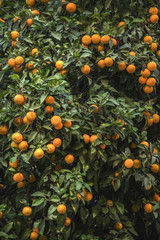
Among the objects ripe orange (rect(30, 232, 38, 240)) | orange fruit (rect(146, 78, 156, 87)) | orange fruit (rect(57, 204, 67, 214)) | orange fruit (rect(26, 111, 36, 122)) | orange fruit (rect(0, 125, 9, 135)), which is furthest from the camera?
orange fruit (rect(146, 78, 156, 87))

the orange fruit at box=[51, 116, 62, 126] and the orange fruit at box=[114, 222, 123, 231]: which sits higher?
the orange fruit at box=[51, 116, 62, 126]

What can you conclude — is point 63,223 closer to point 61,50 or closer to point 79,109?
point 79,109

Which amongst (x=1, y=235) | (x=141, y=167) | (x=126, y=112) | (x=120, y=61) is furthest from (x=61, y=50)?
(x=1, y=235)

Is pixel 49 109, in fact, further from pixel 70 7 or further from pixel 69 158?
pixel 70 7

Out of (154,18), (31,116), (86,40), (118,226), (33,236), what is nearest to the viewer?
(31,116)

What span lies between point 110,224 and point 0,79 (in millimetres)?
1573

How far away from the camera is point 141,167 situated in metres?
2.60

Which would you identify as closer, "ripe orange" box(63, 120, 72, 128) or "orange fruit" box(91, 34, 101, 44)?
"ripe orange" box(63, 120, 72, 128)

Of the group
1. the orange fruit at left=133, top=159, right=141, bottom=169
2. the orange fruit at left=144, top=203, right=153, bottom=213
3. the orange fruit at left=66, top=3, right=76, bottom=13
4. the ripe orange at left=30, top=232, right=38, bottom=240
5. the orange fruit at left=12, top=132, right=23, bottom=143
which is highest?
the orange fruit at left=66, top=3, right=76, bottom=13

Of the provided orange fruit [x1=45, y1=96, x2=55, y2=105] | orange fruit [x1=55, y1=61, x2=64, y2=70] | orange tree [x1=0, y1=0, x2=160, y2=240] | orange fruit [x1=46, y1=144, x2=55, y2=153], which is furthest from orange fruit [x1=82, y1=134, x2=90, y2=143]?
orange fruit [x1=55, y1=61, x2=64, y2=70]

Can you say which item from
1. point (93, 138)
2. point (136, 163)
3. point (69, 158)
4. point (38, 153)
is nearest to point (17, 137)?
point (38, 153)

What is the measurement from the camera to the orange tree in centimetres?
222

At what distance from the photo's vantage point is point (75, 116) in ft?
7.63

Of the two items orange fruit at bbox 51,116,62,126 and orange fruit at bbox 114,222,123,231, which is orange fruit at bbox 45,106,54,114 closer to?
orange fruit at bbox 51,116,62,126
